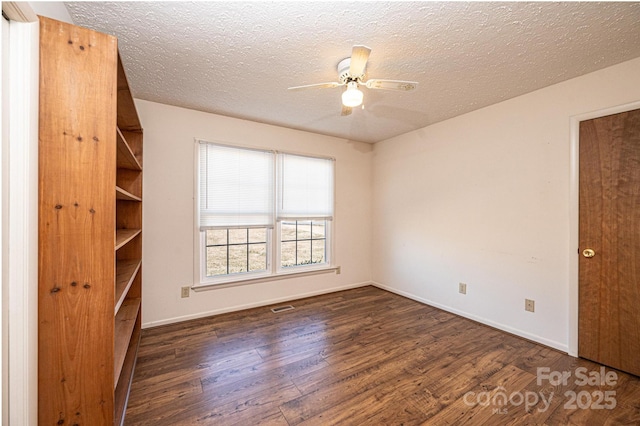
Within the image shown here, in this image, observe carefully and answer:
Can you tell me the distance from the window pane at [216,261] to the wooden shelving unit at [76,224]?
2.13m

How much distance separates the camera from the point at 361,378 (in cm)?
204

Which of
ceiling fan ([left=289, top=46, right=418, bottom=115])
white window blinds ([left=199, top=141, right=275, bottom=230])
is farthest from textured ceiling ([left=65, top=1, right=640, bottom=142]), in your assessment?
white window blinds ([left=199, top=141, right=275, bottom=230])

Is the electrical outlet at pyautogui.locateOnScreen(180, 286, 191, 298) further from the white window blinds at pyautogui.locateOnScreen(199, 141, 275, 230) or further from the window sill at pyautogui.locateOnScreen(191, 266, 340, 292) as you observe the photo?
the white window blinds at pyautogui.locateOnScreen(199, 141, 275, 230)

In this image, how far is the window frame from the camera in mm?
3123

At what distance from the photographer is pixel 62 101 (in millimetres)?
1112

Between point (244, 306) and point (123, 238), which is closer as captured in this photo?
point (123, 238)

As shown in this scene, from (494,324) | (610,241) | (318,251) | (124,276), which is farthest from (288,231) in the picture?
(610,241)

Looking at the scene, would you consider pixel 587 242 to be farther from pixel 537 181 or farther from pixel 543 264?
pixel 537 181

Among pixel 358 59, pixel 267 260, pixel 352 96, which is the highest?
pixel 358 59

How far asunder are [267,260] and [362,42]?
277cm

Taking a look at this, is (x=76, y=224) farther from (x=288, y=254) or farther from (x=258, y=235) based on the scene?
(x=288, y=254)

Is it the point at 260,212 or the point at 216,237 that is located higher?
the point at 260,212

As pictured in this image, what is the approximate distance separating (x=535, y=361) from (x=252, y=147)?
3.67 meters

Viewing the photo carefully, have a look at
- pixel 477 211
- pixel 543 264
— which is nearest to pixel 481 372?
pixel 543 264
